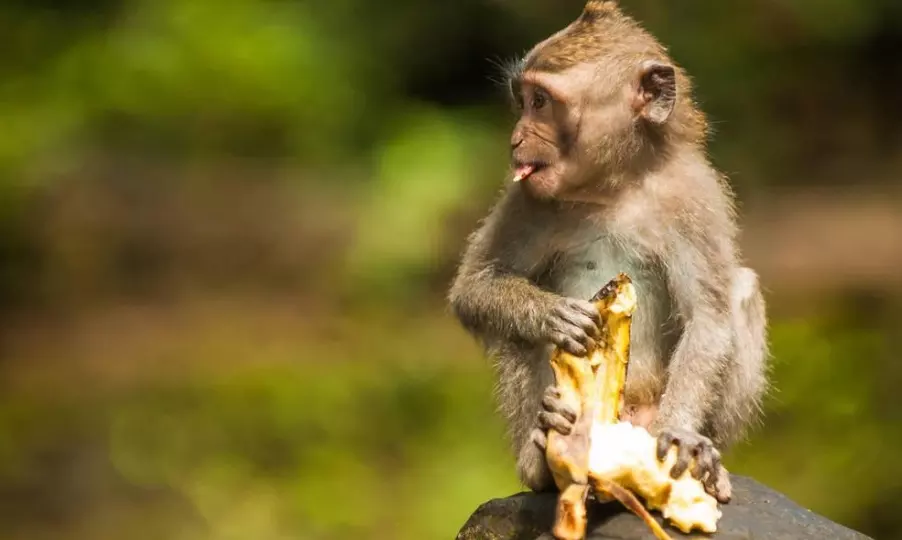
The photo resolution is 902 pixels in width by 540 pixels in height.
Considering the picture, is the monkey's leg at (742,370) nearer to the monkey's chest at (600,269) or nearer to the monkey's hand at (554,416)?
the monkey's chest at (600,269)

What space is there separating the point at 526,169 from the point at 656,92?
63cm

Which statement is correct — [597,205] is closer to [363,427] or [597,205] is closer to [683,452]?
[683,452]

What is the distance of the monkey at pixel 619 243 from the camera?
5.51m

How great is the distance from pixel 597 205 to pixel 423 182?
5.07 m

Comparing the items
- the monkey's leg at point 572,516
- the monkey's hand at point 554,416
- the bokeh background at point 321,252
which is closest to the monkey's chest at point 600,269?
the monkey's hand at point 554,416

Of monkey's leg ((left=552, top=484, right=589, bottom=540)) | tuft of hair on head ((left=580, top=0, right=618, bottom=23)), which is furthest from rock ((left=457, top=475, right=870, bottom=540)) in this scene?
tuft of hair on head ((left=580, top=0, right=618, bottom=23))

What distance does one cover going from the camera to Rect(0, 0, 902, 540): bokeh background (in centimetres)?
1016

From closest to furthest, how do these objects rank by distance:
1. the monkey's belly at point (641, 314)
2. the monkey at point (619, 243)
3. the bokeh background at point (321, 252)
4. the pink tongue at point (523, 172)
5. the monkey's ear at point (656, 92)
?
the pink tongue at point (523, 172)
the monkey at point (619, 243)
the monkey's ear at point (656, 92)
the monkey's belly at point (641, 314)
the bokeh background at point (321, 252)

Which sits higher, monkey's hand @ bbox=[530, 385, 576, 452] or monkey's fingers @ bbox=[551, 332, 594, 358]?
monkey's fingers @ bbox=[551, 332, 594, 358]

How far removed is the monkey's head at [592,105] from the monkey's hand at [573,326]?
465 millimetres

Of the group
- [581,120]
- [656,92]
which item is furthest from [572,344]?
[656,92]

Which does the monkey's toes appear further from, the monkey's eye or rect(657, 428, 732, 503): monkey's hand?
the monkey's eye

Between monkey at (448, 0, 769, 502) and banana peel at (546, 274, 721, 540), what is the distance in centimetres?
29

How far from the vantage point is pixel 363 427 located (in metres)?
10.3
